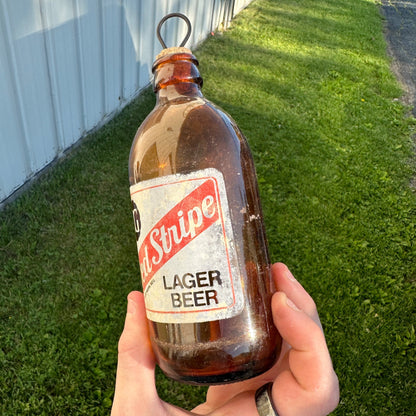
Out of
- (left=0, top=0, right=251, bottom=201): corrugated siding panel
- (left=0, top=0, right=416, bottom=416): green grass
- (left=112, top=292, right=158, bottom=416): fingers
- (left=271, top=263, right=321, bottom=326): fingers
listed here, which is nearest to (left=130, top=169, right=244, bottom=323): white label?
(left=112, top=292, right=158, bottom=416): fingers

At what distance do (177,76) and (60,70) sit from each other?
2095 millimetres

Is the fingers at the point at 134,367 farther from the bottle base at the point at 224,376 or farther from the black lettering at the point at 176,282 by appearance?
the black lettering at the point at 176,282

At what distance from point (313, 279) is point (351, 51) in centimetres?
572

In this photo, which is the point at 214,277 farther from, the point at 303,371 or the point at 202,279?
the point at 303,371

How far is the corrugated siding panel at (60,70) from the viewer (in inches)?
109

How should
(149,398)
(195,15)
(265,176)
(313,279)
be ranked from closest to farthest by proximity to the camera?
(149,398), (313,279), (265,176), (195,15)

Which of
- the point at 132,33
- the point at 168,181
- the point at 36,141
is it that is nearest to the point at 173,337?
the point at 168,181

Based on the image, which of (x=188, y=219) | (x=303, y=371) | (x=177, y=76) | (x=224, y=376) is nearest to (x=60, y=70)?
(x=177, y=76)

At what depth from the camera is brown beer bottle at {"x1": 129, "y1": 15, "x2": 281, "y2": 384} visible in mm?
1232

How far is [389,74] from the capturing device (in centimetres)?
659

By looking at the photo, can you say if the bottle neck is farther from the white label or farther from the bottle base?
the bottle base

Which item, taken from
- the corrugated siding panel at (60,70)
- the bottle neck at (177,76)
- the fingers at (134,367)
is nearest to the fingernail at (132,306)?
the fingers at (134,367)

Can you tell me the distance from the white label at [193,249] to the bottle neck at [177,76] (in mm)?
387

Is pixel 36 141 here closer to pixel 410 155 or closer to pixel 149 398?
pixel 149 398
